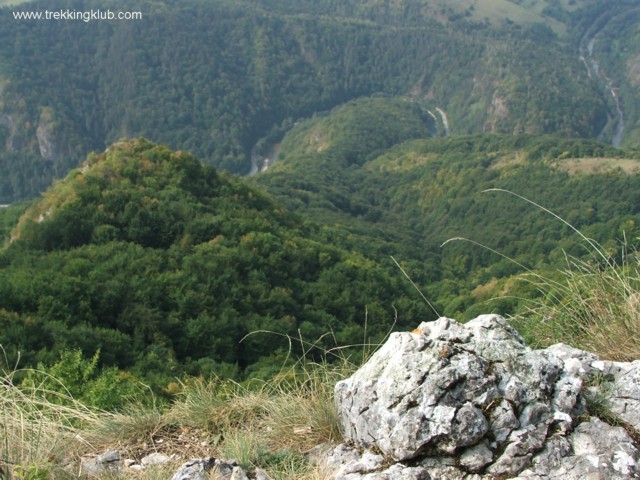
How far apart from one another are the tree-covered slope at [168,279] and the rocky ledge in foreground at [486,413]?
858 centimetres

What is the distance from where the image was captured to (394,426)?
4.25 meters

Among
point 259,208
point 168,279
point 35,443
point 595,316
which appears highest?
point 595,316

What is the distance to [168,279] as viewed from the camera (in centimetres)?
2356

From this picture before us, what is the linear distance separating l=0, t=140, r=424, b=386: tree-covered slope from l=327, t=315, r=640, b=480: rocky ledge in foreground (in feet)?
28.2

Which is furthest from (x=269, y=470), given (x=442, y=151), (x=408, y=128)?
(x=408, y=128)

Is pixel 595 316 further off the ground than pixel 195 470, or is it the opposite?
pixel 595 316

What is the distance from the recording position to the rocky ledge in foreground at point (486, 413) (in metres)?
4.00

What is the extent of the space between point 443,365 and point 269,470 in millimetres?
1430

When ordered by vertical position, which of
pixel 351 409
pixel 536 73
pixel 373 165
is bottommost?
pixel 373 165

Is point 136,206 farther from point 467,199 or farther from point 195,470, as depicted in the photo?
point 467,199

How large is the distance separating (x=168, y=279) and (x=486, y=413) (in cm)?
2047

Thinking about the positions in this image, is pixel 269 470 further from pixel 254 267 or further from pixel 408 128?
pixel 408 128

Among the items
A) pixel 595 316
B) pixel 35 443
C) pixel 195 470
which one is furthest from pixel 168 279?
pixel 195 470

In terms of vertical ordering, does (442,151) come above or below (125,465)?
below
